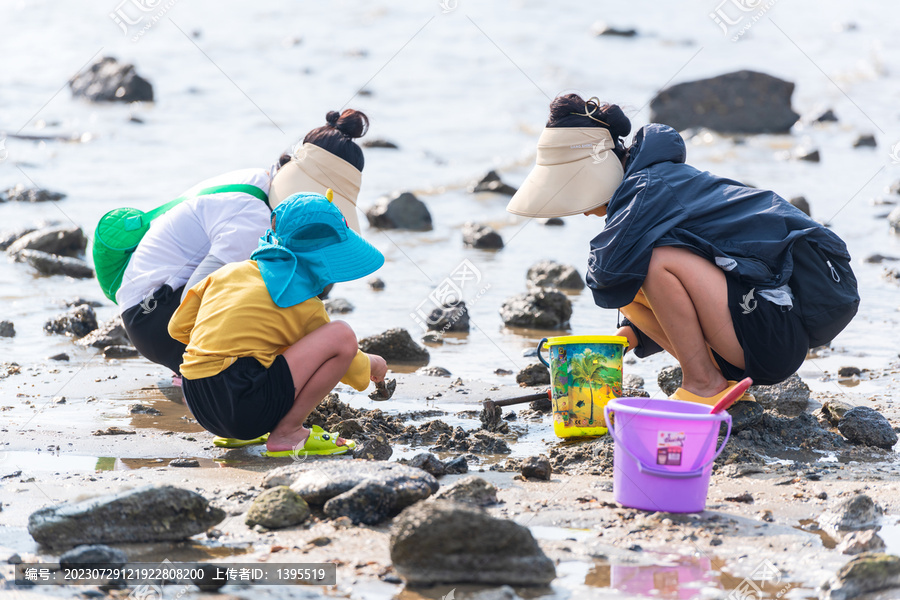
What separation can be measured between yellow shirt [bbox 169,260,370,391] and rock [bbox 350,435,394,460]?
46 cm

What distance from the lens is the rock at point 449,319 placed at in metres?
5.53

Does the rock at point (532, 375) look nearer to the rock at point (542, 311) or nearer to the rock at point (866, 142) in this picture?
the rock at point (542, 311)

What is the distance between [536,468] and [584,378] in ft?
1.95

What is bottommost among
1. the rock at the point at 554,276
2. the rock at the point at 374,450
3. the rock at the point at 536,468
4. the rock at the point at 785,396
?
the rock at the point at 554,276

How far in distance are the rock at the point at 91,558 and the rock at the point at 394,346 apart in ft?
8.66

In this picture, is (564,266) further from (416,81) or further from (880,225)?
(416,81)

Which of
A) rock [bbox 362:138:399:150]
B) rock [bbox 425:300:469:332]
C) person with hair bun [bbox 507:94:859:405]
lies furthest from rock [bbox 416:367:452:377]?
rock [bbox 362:138:399:150]

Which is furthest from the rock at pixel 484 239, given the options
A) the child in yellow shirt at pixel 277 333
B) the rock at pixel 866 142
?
the rock at pixel 866 142

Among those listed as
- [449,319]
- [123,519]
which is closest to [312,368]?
[123,519]

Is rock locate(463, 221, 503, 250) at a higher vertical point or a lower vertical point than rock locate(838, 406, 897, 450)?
lower

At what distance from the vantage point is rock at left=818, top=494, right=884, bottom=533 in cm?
247

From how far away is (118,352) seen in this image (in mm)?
4809

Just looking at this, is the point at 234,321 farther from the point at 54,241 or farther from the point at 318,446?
the point at 54,241

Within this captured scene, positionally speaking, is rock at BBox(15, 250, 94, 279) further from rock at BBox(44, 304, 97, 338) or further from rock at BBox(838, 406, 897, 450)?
rock at BBox(838, 406, 897, 450)
